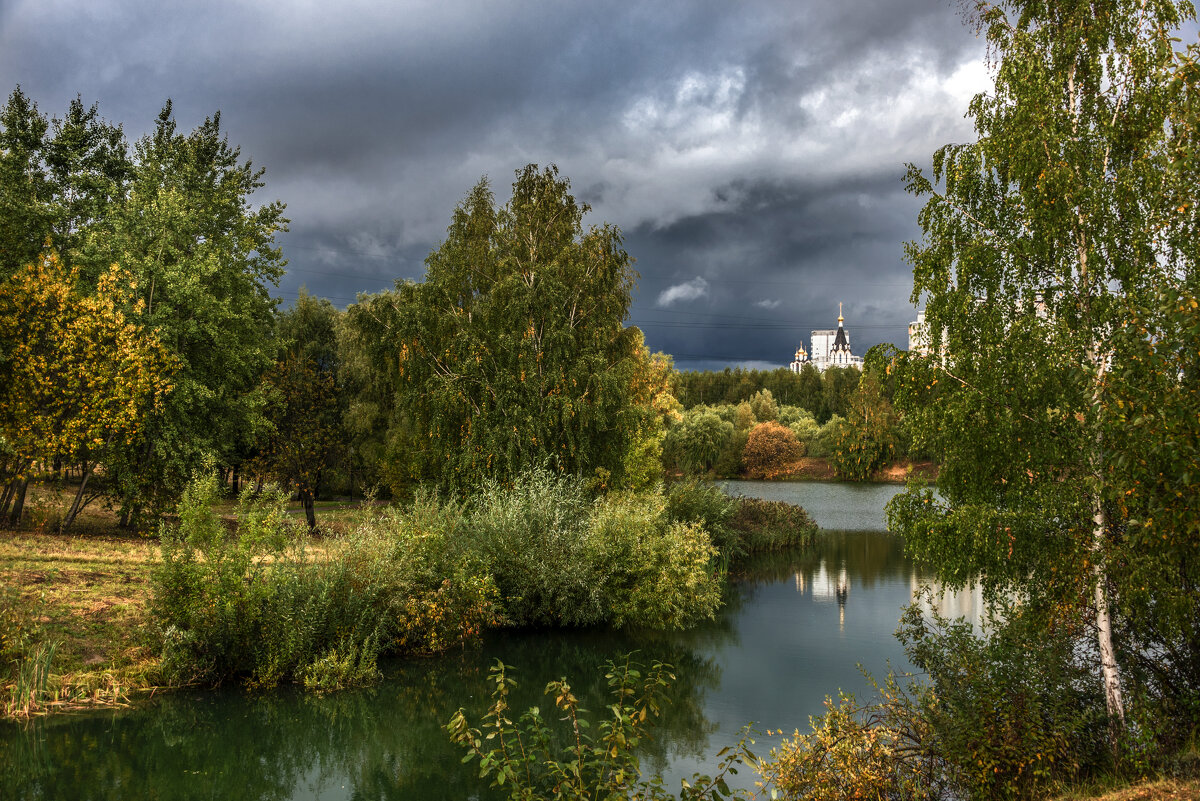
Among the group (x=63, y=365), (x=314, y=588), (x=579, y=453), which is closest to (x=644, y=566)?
(x=579, y=453)

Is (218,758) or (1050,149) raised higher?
(1050,149)

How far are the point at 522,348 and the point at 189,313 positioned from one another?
1114cm

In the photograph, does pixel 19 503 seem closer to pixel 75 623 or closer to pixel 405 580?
pixel 75 623

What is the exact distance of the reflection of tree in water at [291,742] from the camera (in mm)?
10680

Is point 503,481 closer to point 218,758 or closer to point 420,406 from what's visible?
point 420,406

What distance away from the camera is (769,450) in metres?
71.1

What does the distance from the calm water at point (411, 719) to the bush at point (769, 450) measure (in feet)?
160

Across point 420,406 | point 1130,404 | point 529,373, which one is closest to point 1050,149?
point 1130,404

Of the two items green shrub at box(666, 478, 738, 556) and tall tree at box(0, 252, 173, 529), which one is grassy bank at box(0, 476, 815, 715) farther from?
green shrub at box(666, 478, 738, 556)

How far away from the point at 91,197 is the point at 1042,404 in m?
31.9

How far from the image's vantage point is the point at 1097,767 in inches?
336

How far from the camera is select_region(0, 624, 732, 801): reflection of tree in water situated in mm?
10680

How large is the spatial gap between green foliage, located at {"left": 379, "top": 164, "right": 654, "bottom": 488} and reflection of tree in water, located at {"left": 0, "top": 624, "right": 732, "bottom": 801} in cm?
792

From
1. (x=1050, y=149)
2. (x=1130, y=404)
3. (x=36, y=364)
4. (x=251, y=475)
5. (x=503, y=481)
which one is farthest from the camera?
(x=251, y=475)
